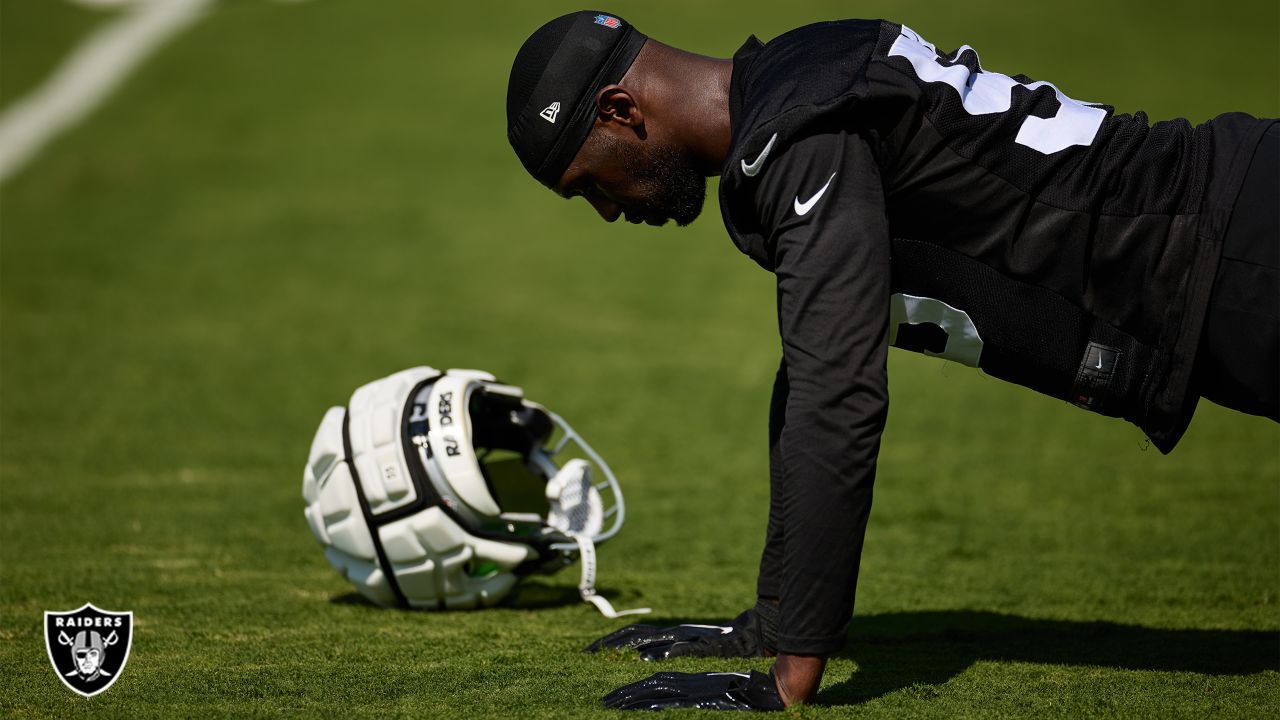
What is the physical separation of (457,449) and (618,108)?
→ 1.17 meters

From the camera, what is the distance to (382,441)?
339 centimetres

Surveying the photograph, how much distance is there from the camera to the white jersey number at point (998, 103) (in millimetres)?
2340

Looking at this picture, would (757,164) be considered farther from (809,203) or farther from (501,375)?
(501,375)

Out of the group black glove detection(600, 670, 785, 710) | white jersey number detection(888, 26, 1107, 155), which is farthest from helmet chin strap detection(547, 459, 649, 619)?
white jersey number detection(888, 26, 1107, 155)

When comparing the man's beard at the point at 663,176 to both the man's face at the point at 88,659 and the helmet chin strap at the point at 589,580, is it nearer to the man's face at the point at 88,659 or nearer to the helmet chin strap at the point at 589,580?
the helmet chin strap at the point at 589,580

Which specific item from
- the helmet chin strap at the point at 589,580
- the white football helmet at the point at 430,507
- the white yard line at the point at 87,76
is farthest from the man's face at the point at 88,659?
the white yard line at the point at 87,76

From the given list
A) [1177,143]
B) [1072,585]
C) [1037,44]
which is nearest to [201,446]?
[1072,585]

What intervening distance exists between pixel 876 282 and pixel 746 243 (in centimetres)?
28

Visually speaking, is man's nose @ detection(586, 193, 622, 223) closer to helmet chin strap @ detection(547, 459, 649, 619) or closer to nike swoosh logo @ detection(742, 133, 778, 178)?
nike swoosh logo @ detection(742, 133, 778, 178)

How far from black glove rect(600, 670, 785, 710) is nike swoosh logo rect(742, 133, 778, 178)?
89 centimetres

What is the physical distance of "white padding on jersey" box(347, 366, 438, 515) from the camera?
130 inches

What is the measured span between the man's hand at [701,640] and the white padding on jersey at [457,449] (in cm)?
52

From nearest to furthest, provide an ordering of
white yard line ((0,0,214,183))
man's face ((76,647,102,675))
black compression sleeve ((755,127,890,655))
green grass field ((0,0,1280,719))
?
black compression sleeve ((755,127,890,655)) < man's face ((76,647,102,675)) < green grass field ((0,0,1280,719)) < white yard line ((0,0,214,183))

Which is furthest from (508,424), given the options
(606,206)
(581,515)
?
(606,206)
